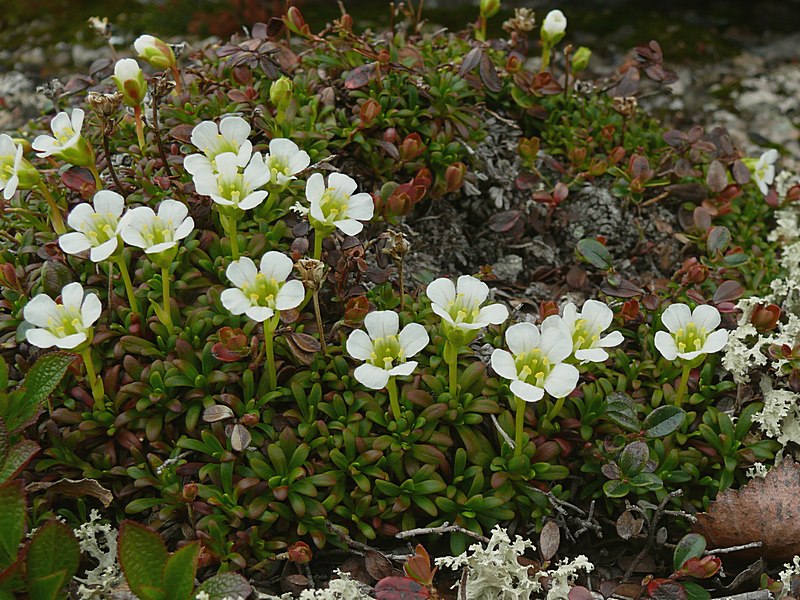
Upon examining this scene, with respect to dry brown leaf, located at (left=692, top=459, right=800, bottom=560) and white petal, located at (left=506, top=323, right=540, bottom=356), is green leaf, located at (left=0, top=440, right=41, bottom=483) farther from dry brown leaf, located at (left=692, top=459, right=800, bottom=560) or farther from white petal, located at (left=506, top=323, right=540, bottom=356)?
dry brown leaf, located at (left=692, top=459, right=800, bottom=560)

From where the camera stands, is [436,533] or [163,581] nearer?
[163,581]

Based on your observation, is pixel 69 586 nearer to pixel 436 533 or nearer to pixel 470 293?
pixel 436 533

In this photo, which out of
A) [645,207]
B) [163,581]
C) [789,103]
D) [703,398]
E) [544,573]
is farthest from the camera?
[789,103]

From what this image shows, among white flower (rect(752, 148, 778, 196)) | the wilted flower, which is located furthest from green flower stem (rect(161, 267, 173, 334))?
white flower (rect(752, 148, 778, 196))

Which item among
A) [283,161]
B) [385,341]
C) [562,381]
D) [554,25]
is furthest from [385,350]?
[554,25]

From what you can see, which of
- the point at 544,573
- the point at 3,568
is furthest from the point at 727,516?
the point at 3,568

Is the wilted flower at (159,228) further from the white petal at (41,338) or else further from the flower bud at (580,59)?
the flower bud at (580,59)

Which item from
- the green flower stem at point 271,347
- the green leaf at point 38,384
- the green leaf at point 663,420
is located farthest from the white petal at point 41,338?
the green leaf at point 663,420
